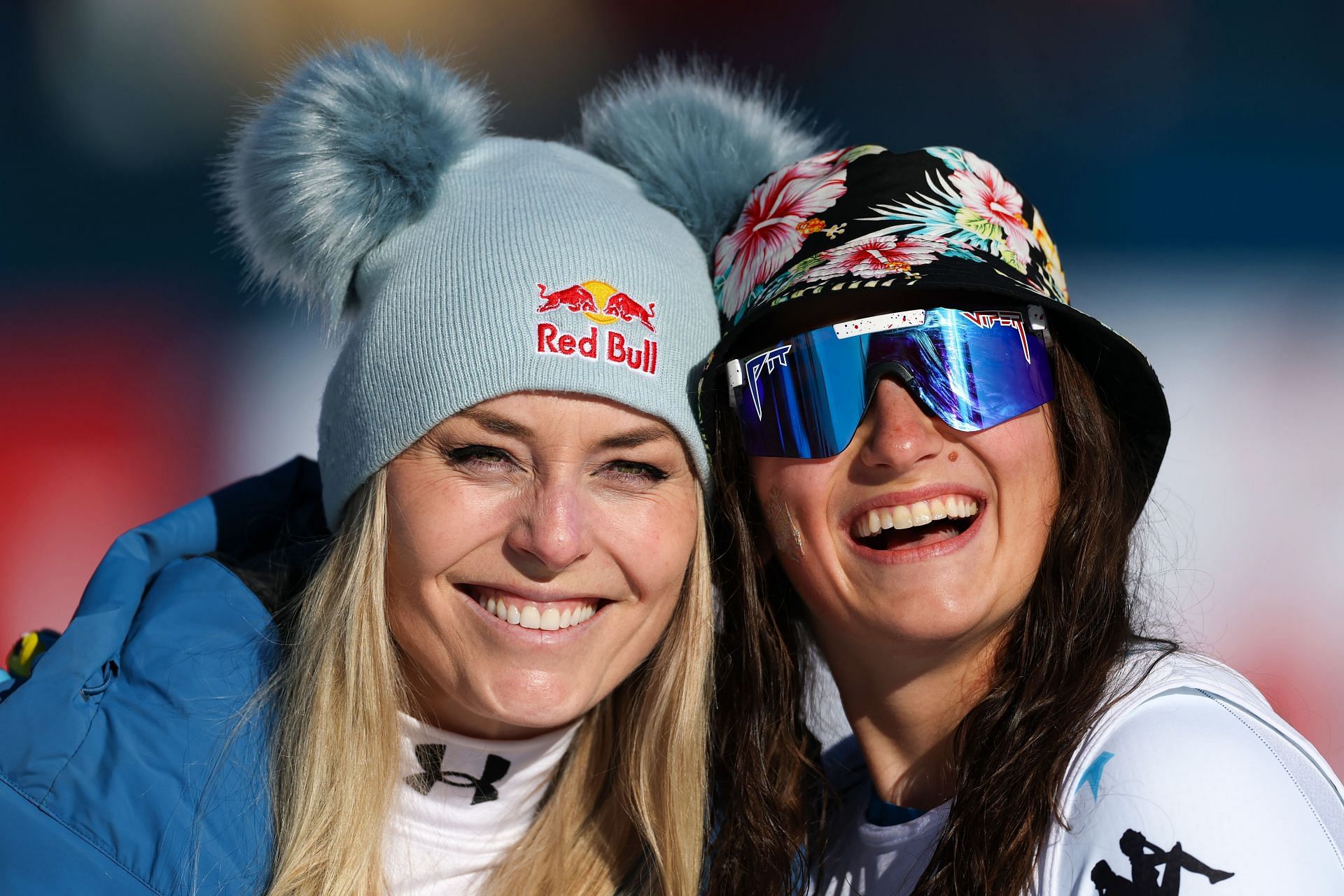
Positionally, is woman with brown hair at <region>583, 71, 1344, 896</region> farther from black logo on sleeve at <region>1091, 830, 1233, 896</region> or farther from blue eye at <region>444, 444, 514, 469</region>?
blue eye at <region>444, 444, 514, 469</region>

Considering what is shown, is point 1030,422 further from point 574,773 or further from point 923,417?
point 574,773

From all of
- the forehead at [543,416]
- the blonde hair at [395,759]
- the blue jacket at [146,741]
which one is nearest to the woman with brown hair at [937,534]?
the blonde hair at [395,759]

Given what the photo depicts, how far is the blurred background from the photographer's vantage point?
12.8 ft

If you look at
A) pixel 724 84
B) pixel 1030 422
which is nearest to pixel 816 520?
pixel 1030 422

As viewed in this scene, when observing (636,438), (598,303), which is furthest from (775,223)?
(636,438)

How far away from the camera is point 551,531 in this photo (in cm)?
191

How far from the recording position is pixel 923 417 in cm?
188

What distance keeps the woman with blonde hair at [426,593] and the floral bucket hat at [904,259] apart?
217mm

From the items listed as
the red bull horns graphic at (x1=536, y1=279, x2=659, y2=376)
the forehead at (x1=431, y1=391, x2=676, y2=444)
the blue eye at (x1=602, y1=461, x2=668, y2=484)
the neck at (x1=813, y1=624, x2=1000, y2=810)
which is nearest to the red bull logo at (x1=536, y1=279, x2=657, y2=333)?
the red bull horns graphic at (x1=536, y1=279, x2=659, y2=376)

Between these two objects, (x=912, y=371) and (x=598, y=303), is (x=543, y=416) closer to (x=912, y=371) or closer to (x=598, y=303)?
(x=598, y=303)

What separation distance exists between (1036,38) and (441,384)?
3242 millimetres

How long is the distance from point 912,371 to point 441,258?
966 millimetres

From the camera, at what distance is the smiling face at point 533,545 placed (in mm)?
1955

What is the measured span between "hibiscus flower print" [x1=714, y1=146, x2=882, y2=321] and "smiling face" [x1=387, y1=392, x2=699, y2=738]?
0.37 m
